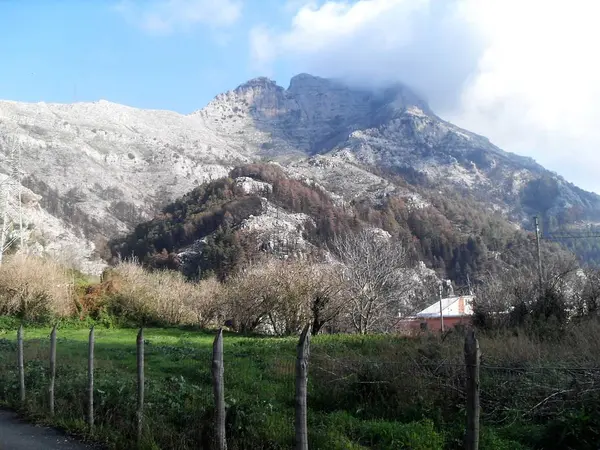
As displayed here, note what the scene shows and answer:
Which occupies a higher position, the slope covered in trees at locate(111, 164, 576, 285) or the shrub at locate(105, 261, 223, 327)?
the slope covered in trees at locate(111, 164, 576, 285)

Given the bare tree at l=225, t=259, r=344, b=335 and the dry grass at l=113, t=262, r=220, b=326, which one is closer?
A: the bare tree at l=225, t=259, r=344, b=335

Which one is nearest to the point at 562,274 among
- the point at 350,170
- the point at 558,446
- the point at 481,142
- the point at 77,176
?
the point at 558,446

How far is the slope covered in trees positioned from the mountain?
220 inches

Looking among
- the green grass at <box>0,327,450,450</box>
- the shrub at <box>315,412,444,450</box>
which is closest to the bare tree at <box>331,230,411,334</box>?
the green grass at <box>0,327,450,450</box>

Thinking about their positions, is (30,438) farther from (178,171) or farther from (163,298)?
(178,171)

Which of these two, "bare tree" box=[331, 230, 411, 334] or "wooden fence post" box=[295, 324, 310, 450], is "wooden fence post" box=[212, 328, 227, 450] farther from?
"bare tree" box=[331, 230, 411, 334]

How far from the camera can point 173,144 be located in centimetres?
16662

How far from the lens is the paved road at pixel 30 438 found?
7379 millimetres

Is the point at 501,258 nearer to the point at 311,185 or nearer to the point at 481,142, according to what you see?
the point at 311,185

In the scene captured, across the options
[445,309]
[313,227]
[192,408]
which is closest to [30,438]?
[192,408]

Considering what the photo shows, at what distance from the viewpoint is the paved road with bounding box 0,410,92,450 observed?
738 centimetres

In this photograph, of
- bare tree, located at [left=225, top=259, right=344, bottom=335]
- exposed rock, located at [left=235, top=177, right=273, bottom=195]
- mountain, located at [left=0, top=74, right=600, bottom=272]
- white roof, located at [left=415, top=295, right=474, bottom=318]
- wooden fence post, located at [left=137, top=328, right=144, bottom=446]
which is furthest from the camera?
mountain, located at [left=0, top=74, right=600, bottom=272]

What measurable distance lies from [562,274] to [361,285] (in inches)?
549

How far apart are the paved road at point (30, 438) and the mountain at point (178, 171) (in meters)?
59.6
